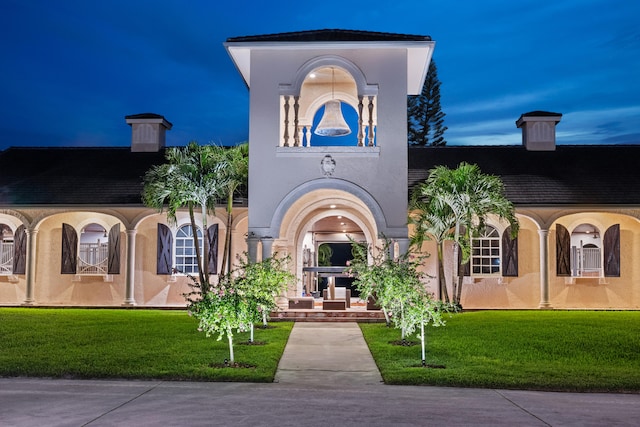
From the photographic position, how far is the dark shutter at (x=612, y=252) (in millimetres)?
21312

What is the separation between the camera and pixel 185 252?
2281cm

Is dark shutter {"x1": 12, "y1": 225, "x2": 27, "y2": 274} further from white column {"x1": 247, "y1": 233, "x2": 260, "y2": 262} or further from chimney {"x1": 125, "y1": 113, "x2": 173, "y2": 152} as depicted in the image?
white column {"x1": 247, "y1": 233, "x2": 260, "y2": 262}

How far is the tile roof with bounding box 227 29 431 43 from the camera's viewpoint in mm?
17031

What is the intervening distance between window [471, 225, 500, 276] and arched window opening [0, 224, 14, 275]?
1593 cm

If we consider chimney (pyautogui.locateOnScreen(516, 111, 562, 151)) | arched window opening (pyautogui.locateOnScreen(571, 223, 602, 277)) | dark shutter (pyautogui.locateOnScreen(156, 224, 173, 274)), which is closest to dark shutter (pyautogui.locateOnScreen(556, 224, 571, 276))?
arched window opening (pyautogui.locateOnScreen(571, 223, 602, 277))

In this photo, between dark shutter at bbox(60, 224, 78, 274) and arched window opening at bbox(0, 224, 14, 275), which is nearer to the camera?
dark shutter at bbox(60, 224, 78, 274)

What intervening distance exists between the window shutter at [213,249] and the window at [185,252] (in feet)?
2.67

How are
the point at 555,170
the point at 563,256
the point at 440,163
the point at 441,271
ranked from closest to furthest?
1. the point at 441,271
2. the point at 563,256
3. the point at 555,170
4. the point at 440,163

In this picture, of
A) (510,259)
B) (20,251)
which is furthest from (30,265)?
(510,259)

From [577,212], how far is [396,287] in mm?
11048

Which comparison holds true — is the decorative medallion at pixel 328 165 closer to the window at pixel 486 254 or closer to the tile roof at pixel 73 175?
the window at pixel 486 254

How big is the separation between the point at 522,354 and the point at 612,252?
11.6 meters

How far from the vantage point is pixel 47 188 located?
73.5ft

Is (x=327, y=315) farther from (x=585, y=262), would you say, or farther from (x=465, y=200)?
(x=585, y=262)
